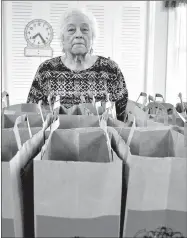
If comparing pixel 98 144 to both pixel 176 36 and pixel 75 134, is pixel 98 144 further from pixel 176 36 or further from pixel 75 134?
pixel 176 36

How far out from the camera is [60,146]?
2.29 feet

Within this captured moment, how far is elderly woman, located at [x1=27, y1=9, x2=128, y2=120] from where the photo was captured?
1650 millimetres

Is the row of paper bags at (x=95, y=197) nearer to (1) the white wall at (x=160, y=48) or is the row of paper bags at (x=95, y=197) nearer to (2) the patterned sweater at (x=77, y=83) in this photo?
(2) the patterned sweater at (x=77, y=83)

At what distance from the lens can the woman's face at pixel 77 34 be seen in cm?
170

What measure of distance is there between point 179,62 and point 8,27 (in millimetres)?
1932

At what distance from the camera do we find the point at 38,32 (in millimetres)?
3486

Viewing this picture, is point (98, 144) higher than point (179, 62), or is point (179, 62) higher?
point (179, 62)

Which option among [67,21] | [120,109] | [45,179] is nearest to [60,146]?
[45,179]

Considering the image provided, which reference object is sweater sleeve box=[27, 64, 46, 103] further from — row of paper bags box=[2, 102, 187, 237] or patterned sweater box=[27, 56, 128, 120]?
row of paper bags box=[2, 102, 187, 237]

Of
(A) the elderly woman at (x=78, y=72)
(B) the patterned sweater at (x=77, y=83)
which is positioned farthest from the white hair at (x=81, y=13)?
(B) the patterned sweater at (x=77, y=83)

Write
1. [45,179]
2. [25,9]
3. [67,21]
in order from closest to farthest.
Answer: [45,179] < [67,21] < [25,9]

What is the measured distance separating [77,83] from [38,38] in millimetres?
2018

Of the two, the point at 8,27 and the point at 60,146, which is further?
the point at 8,27

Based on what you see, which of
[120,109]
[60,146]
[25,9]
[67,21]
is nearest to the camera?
[60,146]
